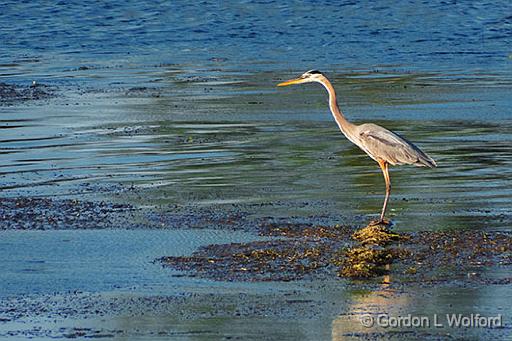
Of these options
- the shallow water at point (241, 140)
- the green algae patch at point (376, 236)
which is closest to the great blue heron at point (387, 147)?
the shallow water at point (241, 140)

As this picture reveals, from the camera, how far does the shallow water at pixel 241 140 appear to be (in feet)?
28.6

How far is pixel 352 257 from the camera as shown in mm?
9719

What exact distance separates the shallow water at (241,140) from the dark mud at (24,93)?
1.10 feet

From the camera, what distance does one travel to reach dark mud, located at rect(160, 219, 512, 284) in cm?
922

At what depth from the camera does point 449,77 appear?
23.1 m

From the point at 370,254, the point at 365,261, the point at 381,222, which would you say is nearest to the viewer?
the point at 365,261

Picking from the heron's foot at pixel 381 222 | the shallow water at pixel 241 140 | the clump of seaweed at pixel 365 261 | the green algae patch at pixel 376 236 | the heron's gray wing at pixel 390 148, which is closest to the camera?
the shallow water at pixel 241 140

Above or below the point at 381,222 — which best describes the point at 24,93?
below

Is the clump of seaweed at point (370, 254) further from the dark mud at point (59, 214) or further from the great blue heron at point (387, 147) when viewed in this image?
the dark mud at point (59, 214)

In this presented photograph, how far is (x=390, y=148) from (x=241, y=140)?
4.51 meters

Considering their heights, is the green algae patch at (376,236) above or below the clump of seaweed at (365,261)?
below

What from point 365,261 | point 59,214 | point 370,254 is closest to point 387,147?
point 370,254

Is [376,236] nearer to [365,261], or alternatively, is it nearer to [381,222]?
[381,222]

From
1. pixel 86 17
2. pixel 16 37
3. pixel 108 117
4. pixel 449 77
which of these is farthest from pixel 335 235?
pixel 86 17
